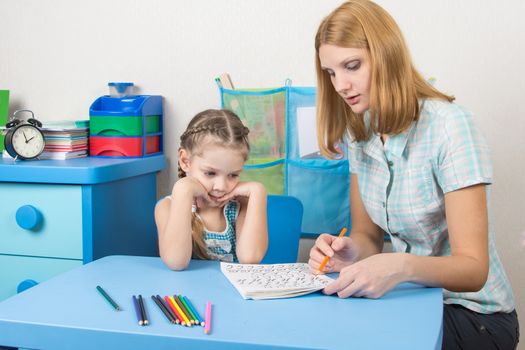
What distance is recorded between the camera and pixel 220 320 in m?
1.01

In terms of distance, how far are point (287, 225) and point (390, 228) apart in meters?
0.36

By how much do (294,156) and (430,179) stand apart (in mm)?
674

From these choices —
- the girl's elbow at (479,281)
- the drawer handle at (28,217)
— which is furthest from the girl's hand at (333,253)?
the drawer handle at (28,217)

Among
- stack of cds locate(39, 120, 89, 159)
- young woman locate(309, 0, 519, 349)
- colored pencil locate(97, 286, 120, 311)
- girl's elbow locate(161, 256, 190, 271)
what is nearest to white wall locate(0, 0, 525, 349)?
stack of cds locate(39, 120, 89, 159)

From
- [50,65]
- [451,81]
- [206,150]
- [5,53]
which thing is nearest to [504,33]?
[451,81]

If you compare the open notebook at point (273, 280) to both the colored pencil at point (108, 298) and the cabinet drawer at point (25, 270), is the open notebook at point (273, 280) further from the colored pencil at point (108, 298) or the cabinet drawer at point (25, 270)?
the cabinet drawer at point (25, 270)

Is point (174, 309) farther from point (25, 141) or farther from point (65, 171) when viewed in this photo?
point (25, 141)

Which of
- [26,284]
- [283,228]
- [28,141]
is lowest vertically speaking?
[26,284]

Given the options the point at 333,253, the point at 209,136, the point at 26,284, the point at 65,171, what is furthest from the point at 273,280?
the point at 26,284

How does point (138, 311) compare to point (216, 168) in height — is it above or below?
below

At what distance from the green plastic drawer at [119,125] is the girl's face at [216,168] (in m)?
0.61

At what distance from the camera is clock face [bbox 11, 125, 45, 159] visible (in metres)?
1.97

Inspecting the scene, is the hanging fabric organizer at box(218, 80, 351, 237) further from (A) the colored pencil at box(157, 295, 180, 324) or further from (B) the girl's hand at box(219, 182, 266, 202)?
(A) the colored pencil at box(157, 295, 180, 324)

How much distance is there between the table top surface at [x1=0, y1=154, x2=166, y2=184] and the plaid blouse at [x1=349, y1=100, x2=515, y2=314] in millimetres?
744
